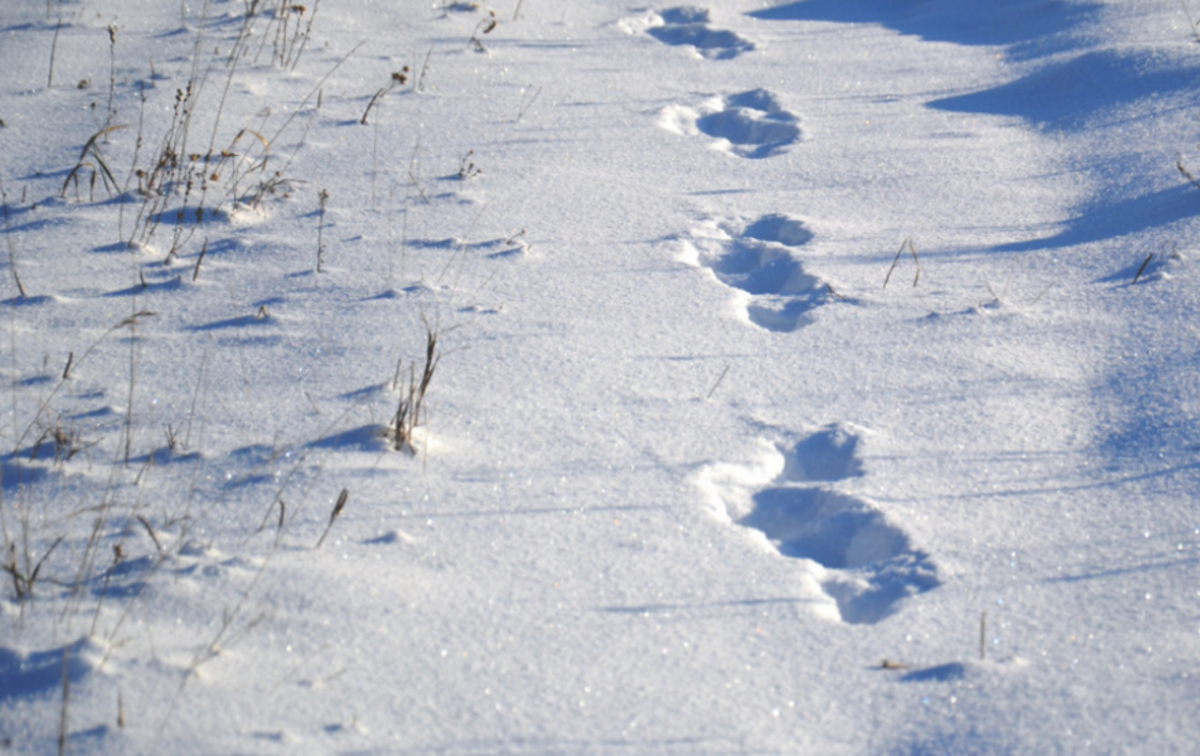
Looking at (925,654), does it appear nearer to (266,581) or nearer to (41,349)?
(266,581)

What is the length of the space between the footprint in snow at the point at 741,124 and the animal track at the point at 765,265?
607 mm

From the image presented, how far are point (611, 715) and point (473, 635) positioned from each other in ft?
0.81

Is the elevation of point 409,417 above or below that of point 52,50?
below

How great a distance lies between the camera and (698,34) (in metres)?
4.43

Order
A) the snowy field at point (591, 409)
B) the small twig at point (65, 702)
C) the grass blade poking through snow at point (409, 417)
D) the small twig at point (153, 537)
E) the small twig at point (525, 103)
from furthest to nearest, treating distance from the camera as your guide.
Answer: the small twig at point (525, 103) → the grass blade poking through snow at point (409, 417) → the small twig at point (153, 537) → the snowy field at point (591, 409) → the small twig at point (65, 702)

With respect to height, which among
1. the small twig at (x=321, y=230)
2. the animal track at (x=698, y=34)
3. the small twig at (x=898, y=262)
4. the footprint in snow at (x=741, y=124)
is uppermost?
the animal track at (x=698, y=34)

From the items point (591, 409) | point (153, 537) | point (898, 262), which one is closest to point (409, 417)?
point (591, 409)

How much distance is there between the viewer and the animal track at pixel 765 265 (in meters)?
2.41

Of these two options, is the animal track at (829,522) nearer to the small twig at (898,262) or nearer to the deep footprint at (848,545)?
the deep footprint at (848,545)

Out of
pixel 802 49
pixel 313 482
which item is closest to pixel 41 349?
pixel 313 482

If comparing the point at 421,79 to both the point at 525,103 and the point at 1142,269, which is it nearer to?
the point at 525,103

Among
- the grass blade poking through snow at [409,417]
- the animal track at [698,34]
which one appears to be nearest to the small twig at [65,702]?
the grass blade poking through snow at [409,417]

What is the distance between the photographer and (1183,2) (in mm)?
4012

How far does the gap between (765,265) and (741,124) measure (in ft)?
3.57
